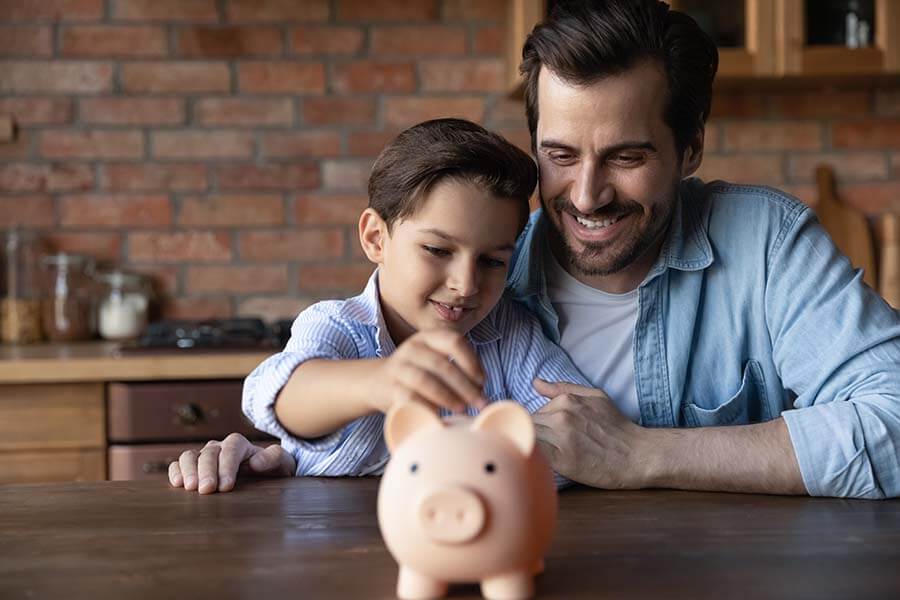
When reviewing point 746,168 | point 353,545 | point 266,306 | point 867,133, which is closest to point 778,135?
point 746,168

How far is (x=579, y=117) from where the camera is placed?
1384mm

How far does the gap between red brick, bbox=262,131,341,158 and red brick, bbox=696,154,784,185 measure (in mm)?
994

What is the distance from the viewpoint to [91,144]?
2773mm

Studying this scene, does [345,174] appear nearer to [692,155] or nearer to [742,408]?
[692,155]

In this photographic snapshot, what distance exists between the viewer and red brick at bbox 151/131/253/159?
279 centimetres

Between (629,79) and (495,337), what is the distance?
0.38m

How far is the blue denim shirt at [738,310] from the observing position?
1383 millimetres

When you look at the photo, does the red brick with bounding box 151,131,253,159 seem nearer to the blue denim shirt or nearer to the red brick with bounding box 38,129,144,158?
the red brick with bounding box 38,129,144,158

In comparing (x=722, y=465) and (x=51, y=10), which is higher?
(x=51, y=10)

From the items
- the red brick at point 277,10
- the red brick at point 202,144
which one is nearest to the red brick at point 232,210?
the red brick at point 202,144

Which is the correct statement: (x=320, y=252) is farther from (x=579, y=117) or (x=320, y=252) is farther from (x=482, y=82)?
(x=579, y=117)

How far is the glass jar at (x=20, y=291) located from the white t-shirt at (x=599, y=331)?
5.27 feet

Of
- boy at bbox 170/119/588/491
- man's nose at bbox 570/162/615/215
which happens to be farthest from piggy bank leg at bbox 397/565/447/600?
man's nose at bbox 570/162/615/215

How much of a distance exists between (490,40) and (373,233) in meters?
1.61
